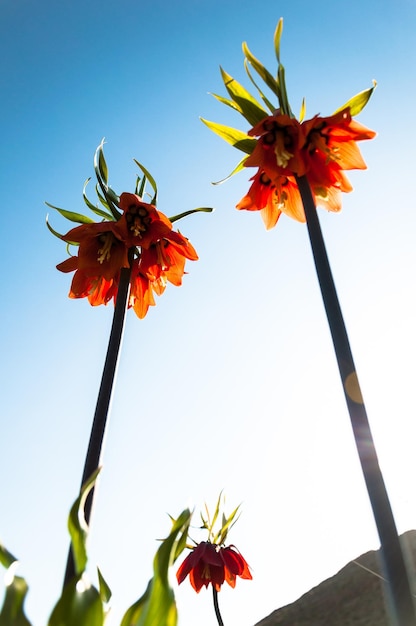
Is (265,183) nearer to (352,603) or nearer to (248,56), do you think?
(248,56)

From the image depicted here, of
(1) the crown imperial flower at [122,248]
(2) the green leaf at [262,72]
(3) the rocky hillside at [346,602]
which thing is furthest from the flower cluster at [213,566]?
(3) the rocky hillside at [346,602]

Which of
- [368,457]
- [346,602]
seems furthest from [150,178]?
[346,602]

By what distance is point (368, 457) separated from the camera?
1373 mm

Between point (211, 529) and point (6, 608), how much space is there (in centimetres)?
453

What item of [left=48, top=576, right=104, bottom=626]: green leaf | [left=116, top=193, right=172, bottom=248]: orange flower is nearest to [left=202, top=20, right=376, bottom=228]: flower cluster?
[left=116, top=193, right=172, bottom=248]: orange flower

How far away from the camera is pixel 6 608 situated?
89cm

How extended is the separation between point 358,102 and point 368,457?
5.13 feet

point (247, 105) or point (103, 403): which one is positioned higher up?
point (247, 105)

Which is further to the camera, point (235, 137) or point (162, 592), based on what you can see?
point (235, 137)

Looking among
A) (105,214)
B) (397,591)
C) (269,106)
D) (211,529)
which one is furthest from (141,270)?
(211,529)

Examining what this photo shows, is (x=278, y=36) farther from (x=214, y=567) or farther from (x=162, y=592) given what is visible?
(x=214, y=567)

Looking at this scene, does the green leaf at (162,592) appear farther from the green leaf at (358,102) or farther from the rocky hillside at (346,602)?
the rocky hillside at (346,602)

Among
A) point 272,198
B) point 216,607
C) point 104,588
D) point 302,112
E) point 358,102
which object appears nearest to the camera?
point 104,588

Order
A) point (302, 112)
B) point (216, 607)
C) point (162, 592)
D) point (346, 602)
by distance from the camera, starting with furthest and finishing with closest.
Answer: point (346, 602)
point (216, 607)
point (302, 112)
point (162, 592)
